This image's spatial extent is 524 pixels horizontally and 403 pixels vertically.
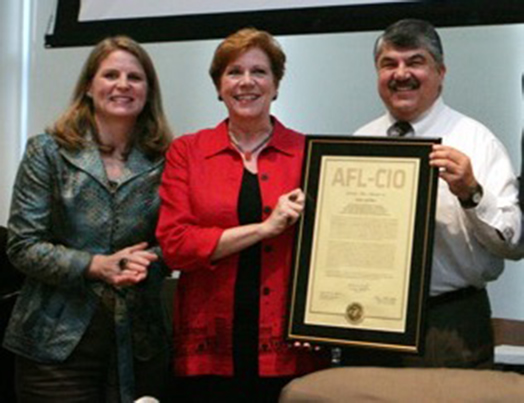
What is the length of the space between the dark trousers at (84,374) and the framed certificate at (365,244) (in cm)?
51

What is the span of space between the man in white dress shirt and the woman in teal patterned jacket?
1.90 ft

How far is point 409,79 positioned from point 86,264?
95 cm

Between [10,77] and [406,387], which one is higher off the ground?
[10,77]

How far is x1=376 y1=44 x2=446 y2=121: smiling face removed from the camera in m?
2.06

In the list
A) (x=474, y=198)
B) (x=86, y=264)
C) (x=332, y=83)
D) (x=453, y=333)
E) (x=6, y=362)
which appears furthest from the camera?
(x=332, y=83)

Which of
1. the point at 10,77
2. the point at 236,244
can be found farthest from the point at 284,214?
the point at 10,77

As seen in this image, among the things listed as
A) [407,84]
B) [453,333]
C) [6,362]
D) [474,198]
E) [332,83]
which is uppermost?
[332,83]

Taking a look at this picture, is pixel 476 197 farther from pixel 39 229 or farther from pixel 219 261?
pixel 39 229

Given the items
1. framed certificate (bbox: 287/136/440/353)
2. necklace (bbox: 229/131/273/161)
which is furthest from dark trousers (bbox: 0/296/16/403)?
framed certificate (bbox: 287/136/440/353)

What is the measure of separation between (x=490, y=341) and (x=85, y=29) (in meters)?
1.98

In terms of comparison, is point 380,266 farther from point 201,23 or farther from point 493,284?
point 201,23

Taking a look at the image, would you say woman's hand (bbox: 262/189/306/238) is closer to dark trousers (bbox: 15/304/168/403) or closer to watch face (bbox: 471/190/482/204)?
watch face (bbox: 471/190/482/204)

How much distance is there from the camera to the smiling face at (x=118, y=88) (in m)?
2.24

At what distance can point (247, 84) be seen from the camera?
2084 millimetres
